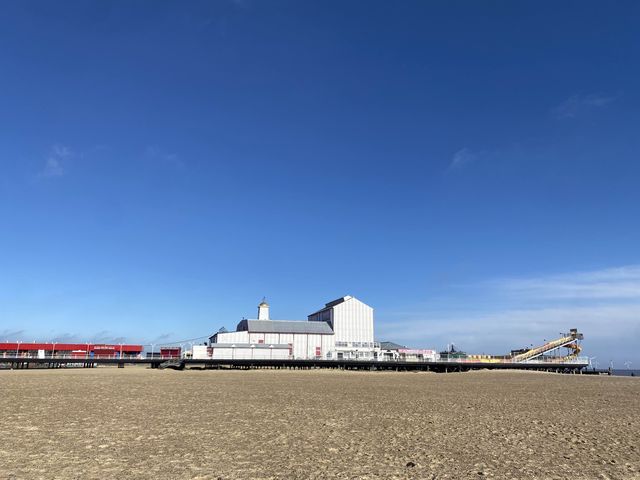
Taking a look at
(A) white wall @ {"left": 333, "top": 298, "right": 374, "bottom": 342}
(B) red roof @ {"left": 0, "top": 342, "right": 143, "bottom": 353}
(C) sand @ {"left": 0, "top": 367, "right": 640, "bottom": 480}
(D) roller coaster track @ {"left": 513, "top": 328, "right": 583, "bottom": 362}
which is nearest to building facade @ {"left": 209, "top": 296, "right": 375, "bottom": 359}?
(A) white wall @ {"left": 333, "top": 298, "right": 374, "bottom": 342}

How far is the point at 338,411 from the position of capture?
19.9 metres

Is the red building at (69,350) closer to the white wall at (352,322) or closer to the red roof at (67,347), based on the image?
Result: the red roof at (67,347)

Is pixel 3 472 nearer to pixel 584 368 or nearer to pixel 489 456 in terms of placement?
pixel 489 456

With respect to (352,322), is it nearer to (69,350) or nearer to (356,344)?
(356,344)

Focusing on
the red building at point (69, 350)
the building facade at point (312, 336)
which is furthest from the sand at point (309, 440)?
the red building at point (69, 350)

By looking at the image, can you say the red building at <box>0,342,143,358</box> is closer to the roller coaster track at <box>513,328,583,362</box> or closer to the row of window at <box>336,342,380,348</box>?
the row of window at <box>336,342,380,348</box>

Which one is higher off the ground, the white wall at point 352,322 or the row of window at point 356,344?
the white wall at point 352,322

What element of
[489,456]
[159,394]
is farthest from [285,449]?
[159,394]

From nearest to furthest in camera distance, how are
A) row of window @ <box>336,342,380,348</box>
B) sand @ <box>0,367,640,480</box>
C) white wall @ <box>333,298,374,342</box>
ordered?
sand @ <box>0,367,640,480</box> → row of window @ <box>336,342,380,348</box> → white wall @ <box>333,298,374,342</box>

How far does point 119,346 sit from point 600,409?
8994 centimetres

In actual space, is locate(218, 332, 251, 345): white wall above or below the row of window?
above

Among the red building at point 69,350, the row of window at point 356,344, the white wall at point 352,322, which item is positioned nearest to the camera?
the red building at point 69,350

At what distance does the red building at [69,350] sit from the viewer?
87938 mm

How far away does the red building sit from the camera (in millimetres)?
87938
